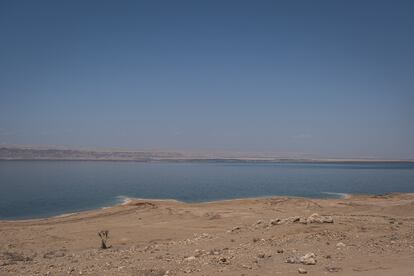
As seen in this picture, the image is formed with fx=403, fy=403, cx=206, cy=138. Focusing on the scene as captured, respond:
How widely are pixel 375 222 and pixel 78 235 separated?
14.9m

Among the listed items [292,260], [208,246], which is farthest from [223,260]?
[208,246]

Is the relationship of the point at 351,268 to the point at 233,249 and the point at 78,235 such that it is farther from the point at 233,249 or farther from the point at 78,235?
the point at 78,235

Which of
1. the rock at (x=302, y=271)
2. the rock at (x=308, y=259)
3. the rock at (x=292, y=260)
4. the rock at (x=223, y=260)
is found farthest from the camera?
the rock at (x=223, y=260)

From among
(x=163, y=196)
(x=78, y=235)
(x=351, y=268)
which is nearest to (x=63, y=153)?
(x=163, y=196)

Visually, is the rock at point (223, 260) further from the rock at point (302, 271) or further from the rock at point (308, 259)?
the rock at point (302, 271)

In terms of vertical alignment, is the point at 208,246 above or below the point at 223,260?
below

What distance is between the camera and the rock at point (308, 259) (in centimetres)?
1148

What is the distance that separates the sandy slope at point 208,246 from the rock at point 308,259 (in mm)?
122

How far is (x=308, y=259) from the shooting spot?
1165 cm

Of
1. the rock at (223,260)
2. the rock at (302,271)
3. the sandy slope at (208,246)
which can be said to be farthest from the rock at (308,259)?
the rock at (223,260)

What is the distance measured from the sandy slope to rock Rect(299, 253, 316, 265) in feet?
0.40

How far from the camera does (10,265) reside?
1365 centimetres

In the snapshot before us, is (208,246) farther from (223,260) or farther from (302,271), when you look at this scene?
(302,271)

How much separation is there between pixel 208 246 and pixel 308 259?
4.61 m
